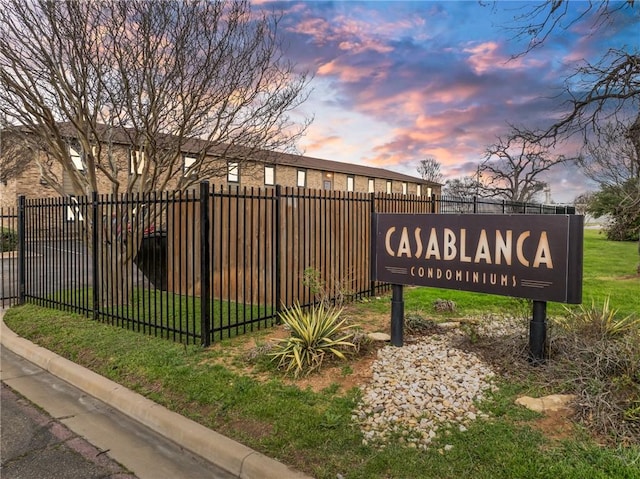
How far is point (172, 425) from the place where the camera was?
3.64 m

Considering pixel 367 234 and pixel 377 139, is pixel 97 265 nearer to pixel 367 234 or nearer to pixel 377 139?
pixel 367 234

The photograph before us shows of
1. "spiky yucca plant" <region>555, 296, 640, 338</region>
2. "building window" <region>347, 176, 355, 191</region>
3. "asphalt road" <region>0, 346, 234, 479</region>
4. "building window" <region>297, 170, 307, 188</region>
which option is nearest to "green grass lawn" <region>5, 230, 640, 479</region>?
"asphalt road" <region>0, 346, 234, 479</region>

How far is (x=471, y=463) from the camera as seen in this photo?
2814 millimetres

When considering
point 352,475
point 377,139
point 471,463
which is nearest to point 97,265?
point 352,475

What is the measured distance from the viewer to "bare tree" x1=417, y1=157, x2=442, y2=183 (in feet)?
175

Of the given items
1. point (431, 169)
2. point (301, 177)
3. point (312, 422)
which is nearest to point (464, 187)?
point (431, 169)

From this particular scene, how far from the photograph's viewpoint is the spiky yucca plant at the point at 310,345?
4.51 metres

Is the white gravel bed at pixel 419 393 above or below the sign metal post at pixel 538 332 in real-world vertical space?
below

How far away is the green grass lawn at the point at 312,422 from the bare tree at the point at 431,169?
162ft

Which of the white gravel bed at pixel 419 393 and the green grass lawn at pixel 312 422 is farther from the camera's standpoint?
the white gravel bed at pixel 419 393

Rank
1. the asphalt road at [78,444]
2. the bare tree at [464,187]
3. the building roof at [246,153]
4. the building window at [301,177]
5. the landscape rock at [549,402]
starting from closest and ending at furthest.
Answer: the asphalt road at [78,444] → the landscape rock at [549,402] → the building roof at [246,153] → the building window at [301,177] → the bare tree at [464,187]

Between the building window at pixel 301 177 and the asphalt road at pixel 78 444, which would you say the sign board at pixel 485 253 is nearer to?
the asphalt road at pixel 78 444

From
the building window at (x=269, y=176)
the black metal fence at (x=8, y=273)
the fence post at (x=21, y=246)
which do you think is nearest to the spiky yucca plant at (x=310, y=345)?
the black metal fence at (x=8, y=273)

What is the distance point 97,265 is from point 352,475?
6163 millimetres
